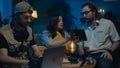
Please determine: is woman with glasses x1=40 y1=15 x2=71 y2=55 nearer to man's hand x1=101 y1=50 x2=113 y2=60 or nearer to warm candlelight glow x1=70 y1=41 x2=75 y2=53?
warm candlelight glow x1=70 y1=41 x2=75 y2=53

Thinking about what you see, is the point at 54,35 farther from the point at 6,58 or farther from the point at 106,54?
the point at 6,58

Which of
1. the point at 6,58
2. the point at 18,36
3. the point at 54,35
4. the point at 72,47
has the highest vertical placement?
the point at 18,36

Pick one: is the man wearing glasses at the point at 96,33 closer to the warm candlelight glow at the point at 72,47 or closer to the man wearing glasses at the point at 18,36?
the warm candlelight glow at the point at 72,47

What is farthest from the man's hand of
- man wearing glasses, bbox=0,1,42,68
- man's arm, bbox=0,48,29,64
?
man's arm, bbox=0,48,29,64

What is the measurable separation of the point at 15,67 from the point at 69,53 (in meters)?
1.66

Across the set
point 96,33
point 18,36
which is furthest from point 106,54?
point 18,36

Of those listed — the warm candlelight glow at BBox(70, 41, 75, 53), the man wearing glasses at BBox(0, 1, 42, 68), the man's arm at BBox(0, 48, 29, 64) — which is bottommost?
the warm candlelight glow at BBox(70, 41, 75, 53)

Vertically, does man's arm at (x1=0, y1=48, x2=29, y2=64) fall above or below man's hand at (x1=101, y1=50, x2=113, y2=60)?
above

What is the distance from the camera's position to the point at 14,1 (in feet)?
19.2

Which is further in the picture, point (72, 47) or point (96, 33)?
point (72, 47)

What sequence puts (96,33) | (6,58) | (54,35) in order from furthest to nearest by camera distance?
(54,35)
(96,33)
(6,58)

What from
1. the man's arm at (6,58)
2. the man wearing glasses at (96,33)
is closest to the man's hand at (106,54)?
the man wearing glasses at (96,33)

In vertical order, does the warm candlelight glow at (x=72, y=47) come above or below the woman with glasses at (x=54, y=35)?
below

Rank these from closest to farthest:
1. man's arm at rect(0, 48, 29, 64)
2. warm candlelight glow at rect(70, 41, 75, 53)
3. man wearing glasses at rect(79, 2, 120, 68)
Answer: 1. man's arm at rect(0, 48, 29, 64)
2. man wearing glasses at rect(79, 2, 120, 68)
3. warm candlelight glow at rect(70, 41, 75, 53)
